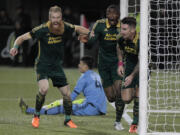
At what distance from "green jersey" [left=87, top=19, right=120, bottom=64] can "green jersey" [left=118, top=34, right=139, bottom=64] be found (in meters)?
0.57

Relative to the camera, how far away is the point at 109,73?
9094 millimetres

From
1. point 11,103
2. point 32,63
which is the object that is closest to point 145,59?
point 11,103

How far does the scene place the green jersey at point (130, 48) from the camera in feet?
26.7

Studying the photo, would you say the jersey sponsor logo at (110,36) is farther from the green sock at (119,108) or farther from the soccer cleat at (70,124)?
the soccer cleat at (70,124)

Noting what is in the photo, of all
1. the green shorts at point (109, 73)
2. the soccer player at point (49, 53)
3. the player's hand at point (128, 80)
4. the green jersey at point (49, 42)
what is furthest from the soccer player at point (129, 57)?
the green jersey at point (49, 42)

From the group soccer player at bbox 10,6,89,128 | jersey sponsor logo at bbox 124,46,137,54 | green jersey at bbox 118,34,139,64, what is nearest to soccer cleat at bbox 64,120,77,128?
soccer player at bbox 10,6,89,128

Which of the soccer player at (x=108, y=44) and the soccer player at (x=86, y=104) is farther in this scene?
the soccer player at (x=86, y=104)

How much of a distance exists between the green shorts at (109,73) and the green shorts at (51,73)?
842mm

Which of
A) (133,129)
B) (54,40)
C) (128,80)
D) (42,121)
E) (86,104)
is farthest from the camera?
(86,104)

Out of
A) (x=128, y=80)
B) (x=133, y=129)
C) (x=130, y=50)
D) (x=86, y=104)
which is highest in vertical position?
(x=130, y=50)

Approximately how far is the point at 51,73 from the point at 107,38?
3.68 ft

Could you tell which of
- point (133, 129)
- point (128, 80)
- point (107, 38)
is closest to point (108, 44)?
point (107, 38)

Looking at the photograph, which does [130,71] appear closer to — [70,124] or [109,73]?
[109,73]

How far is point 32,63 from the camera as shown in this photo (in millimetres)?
20547
